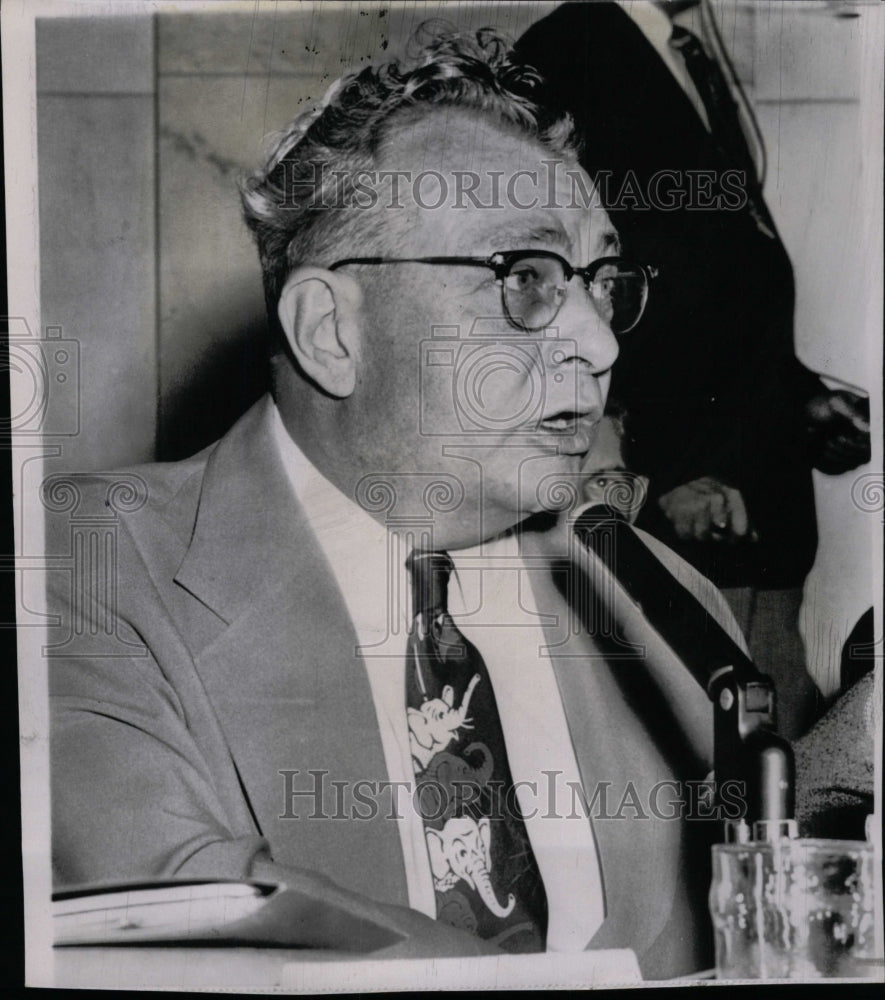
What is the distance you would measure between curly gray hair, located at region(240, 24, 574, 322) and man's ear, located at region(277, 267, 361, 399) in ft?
0.09

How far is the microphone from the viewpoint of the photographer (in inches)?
73.5

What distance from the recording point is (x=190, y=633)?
1.81 metres

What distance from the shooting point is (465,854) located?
183 cm

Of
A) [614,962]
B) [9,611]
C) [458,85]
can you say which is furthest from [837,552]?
[9,611]

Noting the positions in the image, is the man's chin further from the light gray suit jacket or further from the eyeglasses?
the eyeglasses

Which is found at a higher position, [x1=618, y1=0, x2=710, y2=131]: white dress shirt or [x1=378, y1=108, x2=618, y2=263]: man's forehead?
[x1=618, y1=0, x2=710, y2=131]: white dress shirt

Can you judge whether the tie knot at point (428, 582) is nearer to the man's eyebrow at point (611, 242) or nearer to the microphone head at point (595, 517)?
the microphone head at point (595, 517)

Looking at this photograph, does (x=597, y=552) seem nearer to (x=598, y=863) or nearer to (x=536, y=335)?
(x=536, y=335)

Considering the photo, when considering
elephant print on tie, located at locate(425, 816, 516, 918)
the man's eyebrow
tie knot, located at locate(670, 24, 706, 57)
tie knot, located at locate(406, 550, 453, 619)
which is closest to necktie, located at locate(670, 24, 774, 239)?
tie knot, located at locate(670, 24, 706, 57)

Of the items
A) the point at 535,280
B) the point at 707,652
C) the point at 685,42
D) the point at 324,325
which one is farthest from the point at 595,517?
the point at 685,42

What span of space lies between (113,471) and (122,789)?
0.51 m

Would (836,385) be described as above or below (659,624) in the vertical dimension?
above

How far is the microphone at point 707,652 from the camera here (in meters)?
1.87

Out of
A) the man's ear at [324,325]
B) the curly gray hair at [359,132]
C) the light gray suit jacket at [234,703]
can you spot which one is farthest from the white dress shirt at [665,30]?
the light gray suit jacket at [234,703]
